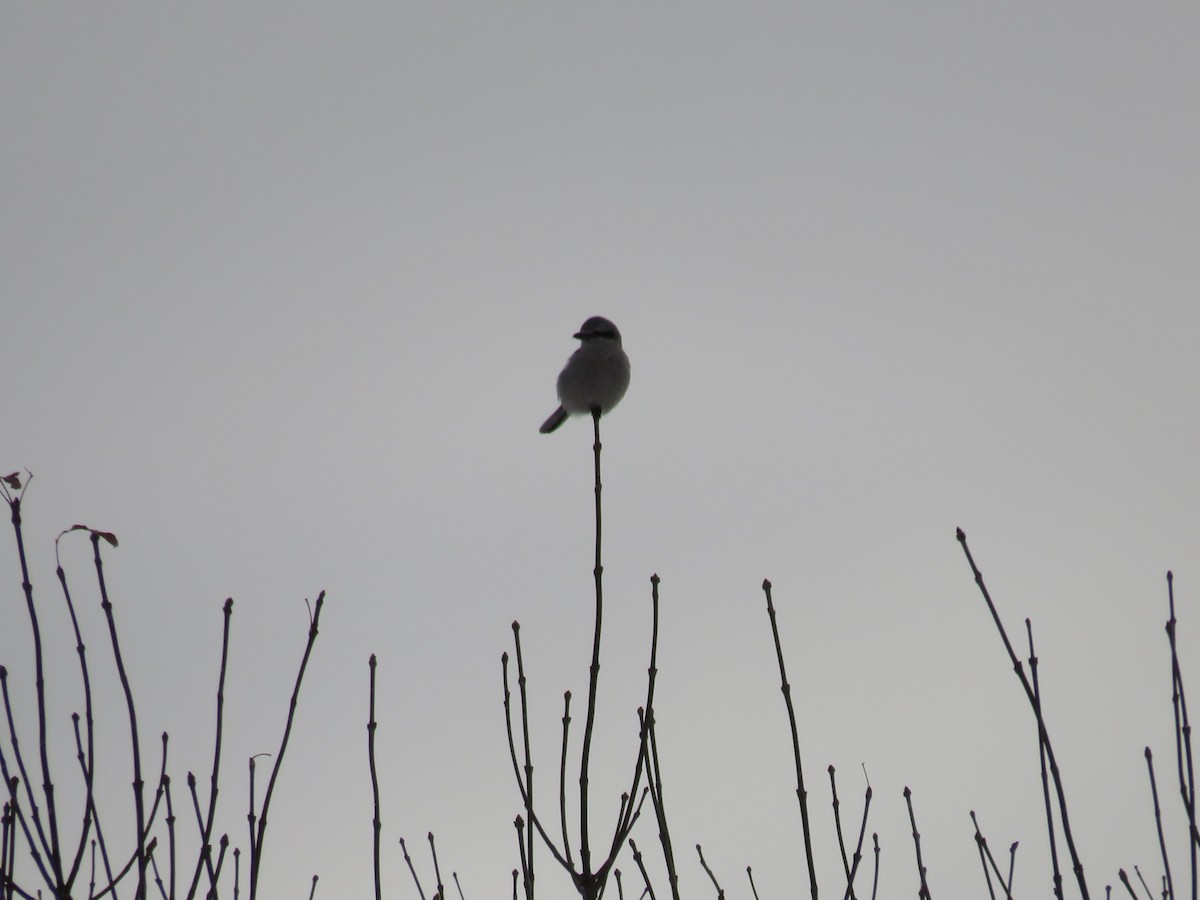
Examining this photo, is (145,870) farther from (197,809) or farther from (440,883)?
(440,883)

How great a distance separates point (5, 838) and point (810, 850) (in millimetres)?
2338

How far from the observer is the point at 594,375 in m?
7.79

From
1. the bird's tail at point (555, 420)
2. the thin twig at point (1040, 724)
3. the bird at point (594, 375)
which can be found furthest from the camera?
the bird's tail at point (555, 420)

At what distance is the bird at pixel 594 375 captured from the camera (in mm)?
7801

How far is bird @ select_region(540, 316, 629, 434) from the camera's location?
7.80m

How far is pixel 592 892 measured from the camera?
3553 millimetres

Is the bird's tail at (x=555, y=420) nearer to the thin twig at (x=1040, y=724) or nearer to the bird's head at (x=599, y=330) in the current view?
the bird's head at (x=599, y=330)

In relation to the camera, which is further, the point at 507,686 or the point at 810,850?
the point at 507,686

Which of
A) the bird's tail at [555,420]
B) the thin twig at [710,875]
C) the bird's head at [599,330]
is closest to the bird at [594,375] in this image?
the bird's head at [599,330]

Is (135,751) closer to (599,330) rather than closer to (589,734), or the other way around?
(589,734)

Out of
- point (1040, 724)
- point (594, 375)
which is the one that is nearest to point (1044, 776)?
point (1040, 724)

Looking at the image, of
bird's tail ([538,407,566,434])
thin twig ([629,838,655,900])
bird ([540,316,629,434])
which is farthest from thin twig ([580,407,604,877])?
bird's tail ([538,407,566,434])

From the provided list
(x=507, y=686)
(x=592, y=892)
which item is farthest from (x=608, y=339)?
(x=592, y=892)

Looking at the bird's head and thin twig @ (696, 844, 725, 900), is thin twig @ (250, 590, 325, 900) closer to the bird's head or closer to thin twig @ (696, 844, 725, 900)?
thin twig @ (696, 844, 725, 900)
